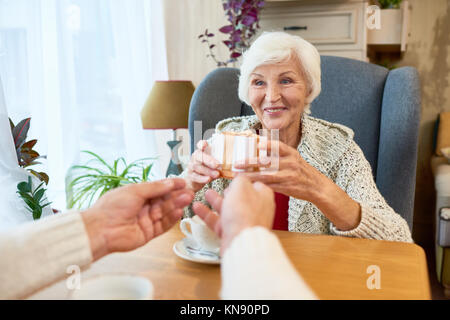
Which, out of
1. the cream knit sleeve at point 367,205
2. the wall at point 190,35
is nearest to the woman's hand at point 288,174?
the cream knit sleeve at point 367,205

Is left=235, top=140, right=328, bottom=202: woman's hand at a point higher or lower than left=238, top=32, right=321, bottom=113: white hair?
lower

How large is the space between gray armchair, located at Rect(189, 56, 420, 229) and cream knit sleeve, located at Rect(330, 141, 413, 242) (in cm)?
23

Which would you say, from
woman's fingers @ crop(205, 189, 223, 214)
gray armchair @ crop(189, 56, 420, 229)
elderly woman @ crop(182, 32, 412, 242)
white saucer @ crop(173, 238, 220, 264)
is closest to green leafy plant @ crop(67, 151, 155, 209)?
gray armchair @ crop(189, 56, 420, 229)

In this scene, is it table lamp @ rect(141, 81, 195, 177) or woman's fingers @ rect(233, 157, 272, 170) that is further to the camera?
table lamp @ rect(141, 81, 195, 177)

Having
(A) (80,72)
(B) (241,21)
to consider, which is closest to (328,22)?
(B) (241,21)

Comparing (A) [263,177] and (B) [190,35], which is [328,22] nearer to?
(B) [190,35]

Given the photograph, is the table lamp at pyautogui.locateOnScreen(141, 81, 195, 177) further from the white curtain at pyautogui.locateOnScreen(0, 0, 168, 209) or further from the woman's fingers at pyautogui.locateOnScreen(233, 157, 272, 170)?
the woman's fingers at pyautogui.locateOnScreen(233, 157, 272, 170)

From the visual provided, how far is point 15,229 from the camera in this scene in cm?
56

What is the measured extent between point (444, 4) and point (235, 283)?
313 centimetres

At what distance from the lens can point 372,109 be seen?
1561 millimetres

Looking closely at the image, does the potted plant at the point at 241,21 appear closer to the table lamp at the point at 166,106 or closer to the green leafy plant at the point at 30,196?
the table lamp at the point at 166,106

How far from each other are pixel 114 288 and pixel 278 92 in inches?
36.6

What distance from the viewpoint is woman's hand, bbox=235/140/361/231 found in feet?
2.80
